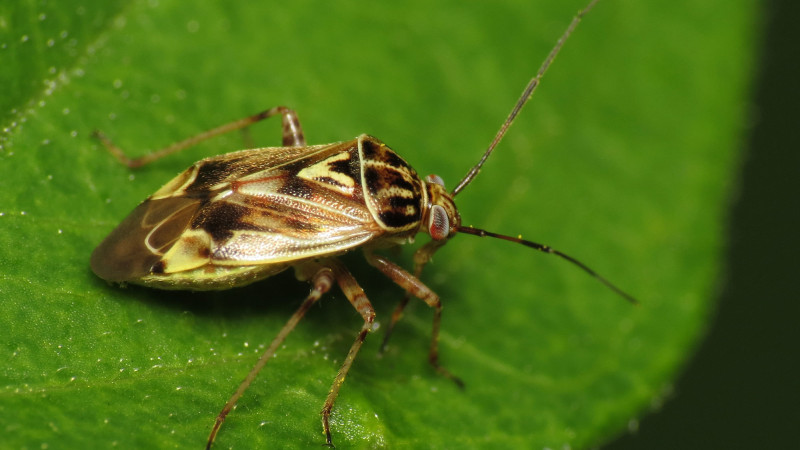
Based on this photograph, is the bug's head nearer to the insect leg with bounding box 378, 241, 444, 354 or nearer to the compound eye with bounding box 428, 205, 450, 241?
the compound eye with bounding box 428, 205, 450, 241

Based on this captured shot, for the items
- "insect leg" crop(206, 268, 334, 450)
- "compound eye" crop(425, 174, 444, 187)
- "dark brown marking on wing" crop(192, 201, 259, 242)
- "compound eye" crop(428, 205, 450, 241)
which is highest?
"compound eye" crop(425, 174, 444, 187)

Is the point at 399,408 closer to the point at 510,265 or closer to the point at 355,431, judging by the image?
the point at 355,431

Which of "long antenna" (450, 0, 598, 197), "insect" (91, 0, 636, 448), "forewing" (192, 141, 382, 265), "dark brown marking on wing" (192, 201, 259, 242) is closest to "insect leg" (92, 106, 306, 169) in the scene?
"insect" (91, 0, 636, 448)

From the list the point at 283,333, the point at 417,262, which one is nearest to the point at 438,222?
the point at 417,262

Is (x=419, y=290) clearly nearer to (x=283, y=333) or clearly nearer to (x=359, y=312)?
(x=359, y=312)

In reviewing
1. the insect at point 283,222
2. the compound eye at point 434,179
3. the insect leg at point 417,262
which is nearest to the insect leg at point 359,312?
the insect at point 283,222

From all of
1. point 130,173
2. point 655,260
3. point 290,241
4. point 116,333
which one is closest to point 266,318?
point 290,241

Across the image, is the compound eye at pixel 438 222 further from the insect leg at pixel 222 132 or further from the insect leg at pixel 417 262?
the insect leg at pixel 222 132
